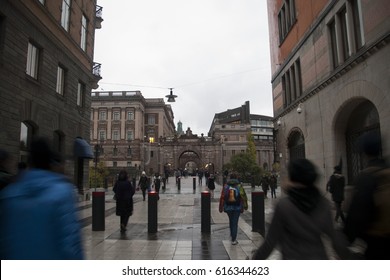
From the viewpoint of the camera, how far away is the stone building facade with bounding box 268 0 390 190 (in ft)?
32.5

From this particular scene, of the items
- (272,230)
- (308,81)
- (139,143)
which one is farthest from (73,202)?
(139,143)

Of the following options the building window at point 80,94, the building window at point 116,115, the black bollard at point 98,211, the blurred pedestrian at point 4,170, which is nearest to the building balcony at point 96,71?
the building window at point 80,94

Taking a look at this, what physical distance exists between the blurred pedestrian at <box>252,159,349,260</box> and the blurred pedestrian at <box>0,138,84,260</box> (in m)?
1.82

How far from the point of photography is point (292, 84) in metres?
18.7

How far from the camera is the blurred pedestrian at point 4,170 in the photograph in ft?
15.1

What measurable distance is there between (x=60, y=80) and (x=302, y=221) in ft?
58.0

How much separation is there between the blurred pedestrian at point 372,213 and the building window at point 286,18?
53.7ft

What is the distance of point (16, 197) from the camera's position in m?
2.50

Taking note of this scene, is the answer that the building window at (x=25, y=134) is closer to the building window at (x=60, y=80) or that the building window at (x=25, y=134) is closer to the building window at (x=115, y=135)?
the building window at (x=60, y=80)

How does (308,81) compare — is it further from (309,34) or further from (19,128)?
(19,128)

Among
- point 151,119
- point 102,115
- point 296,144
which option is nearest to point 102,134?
point 102,115

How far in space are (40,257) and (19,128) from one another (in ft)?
40.1

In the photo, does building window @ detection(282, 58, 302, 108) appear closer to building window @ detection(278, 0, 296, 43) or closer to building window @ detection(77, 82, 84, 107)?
building window @ detection(278, 0, 296, 43)

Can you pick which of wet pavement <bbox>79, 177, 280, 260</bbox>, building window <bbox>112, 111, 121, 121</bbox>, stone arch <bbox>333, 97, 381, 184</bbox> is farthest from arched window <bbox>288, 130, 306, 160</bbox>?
building window <bbox>112, 111, 121, 121</bbox>
